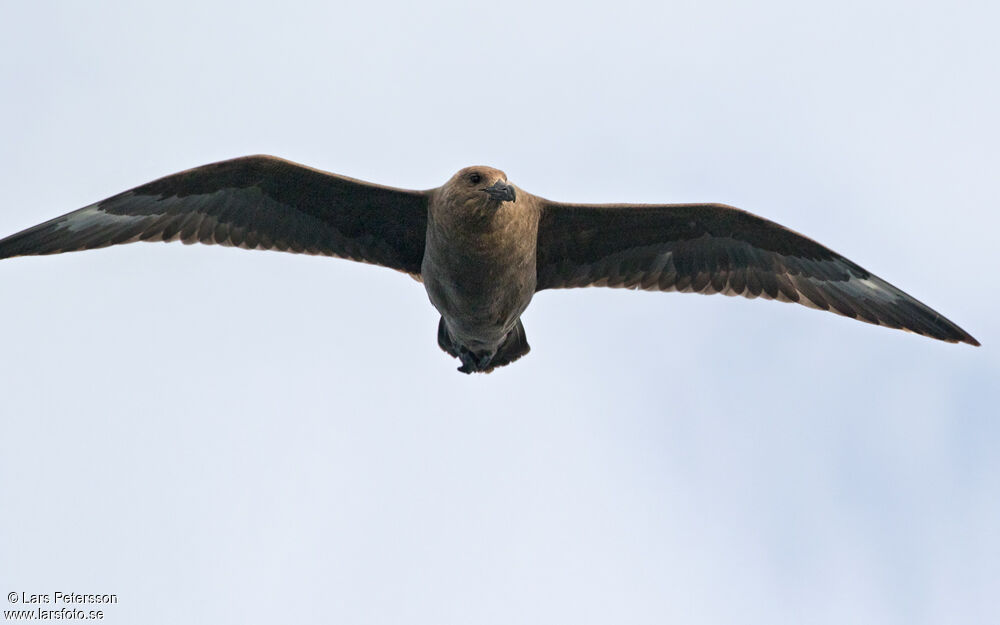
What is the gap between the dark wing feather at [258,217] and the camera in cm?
908

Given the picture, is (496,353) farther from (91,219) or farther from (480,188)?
(91,219)

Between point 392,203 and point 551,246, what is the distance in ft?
4.32

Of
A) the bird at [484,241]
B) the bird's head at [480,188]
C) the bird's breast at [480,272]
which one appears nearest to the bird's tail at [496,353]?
the bird at [484,241]

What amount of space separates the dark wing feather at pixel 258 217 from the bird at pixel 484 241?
0.01 m

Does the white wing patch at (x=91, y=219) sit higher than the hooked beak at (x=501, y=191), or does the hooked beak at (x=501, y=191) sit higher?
the white wing patch at (x=91, y=219)

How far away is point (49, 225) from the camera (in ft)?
31.1

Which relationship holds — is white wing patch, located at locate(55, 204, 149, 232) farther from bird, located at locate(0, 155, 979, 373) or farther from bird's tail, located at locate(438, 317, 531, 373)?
bird's tail, located at locate(438, 317, 531, 373)

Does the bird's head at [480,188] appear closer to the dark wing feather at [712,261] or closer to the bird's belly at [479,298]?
the bird's belly at [479,298]

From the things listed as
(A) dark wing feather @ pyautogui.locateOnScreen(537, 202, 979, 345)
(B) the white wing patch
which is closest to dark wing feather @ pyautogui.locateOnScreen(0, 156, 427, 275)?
(B) the white wing patch

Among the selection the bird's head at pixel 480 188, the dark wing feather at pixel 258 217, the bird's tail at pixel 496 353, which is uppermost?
the dark wing feather at pixel 258 217

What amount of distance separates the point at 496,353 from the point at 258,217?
2.22 m

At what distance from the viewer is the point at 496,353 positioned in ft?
32.3

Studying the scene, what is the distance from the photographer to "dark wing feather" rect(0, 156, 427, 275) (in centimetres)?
908

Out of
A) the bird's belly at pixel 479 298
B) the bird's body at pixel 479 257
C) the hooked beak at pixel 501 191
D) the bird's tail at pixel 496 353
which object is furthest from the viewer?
the bird's tail at pixel 496 353
